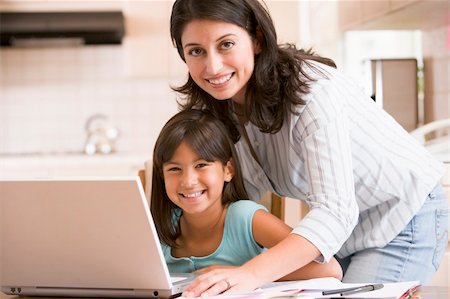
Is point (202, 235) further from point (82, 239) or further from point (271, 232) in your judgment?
point (82, 239)

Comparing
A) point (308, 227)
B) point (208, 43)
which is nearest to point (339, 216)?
point (308, 227)

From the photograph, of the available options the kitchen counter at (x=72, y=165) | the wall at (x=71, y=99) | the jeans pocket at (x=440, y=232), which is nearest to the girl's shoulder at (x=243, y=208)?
the jeans pocket at (x=440, y=232)

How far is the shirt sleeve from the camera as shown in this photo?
4.39ft

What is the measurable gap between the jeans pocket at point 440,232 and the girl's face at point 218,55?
0.51 meters

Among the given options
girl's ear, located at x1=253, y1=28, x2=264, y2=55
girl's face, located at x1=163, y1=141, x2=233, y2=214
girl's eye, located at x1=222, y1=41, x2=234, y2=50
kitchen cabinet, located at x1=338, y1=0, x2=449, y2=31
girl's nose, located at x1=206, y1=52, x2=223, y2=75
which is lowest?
girl's face, located at x1=163, y1=141, x2=233, y2=214

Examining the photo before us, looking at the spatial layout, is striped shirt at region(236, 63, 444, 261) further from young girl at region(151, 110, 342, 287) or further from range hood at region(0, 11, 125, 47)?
range hood at region(0, 11, 125, 47)

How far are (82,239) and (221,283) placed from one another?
22 centimetres

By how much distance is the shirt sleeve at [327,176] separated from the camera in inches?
52.7

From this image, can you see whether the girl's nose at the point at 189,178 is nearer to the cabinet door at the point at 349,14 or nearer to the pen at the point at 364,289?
the pen at the point at 364,289

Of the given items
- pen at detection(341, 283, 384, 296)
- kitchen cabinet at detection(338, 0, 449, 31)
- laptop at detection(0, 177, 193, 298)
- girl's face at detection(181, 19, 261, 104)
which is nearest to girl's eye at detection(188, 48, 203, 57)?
girl's face at detection(181, 19, 261, 104)

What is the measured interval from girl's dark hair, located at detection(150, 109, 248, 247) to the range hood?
305 centimetres

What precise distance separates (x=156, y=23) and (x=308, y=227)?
3.54 metres

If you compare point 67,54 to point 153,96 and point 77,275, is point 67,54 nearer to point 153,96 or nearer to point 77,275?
point 153,96

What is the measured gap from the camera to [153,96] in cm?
514
